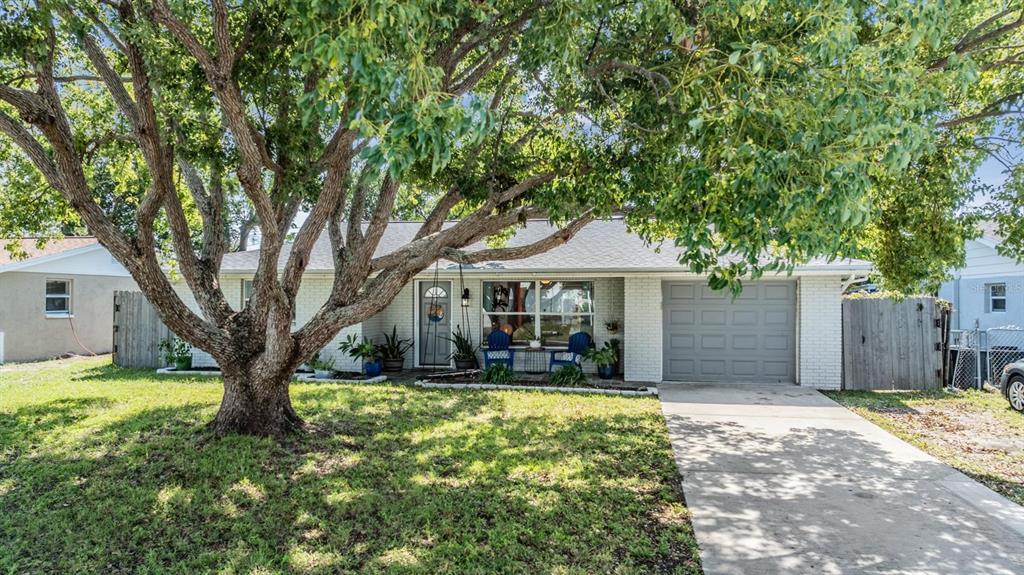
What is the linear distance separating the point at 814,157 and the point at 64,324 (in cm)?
2012

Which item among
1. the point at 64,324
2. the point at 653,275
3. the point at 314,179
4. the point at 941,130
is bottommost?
the point at 64,324

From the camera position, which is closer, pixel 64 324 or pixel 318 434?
pixel 318 434

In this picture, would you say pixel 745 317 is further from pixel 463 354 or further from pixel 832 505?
pixel 832 505

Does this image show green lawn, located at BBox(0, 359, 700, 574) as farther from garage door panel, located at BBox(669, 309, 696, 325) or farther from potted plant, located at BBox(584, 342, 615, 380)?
garage door panel, located at BBox(669, 309, 696, 325)

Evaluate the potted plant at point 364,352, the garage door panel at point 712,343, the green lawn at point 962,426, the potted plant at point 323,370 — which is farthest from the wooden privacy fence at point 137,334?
the green lawn at point 962,426

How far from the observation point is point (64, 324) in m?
16.8

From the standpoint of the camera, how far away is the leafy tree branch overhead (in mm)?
3232

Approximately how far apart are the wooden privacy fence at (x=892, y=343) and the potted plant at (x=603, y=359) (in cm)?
455

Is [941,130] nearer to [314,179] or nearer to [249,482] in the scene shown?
[314,179]

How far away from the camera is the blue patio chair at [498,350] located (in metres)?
12.1

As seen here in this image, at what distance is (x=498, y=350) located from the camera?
1211 centimetres

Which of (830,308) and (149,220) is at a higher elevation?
(149,220)

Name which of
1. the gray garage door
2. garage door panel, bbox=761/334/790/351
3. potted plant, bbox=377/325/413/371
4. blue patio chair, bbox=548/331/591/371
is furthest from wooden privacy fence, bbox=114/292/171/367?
garage door panel, bbox=761/334/790/351

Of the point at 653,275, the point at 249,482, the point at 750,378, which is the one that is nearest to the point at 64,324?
the point at 249,482
